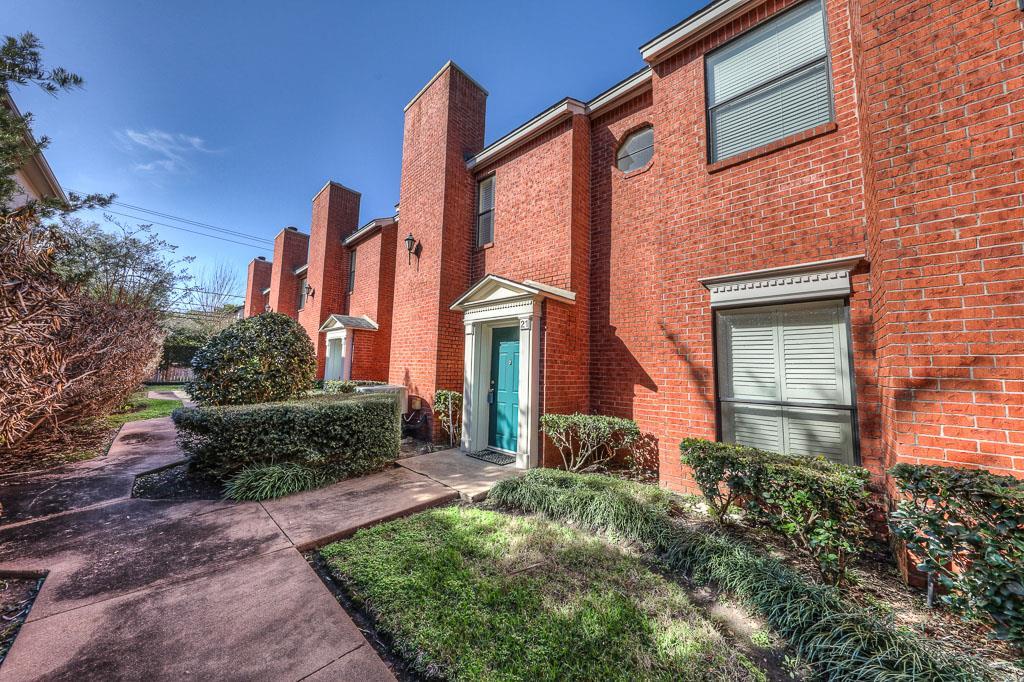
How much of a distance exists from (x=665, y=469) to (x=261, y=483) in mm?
5323

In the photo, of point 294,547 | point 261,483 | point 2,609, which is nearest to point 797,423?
point 294,547

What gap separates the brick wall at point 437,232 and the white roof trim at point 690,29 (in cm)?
471

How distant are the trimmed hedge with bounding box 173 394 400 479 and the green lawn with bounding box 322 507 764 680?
2079 mm

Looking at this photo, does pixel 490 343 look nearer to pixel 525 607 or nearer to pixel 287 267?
pixel 525 607

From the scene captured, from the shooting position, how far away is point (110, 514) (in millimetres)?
3855

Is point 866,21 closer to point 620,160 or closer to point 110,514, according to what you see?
point 620,160

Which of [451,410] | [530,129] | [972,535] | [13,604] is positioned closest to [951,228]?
[972,535]

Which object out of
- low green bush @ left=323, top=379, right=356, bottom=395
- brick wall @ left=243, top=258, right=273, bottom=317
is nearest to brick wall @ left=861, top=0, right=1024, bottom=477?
low green bush @ left=323, top=379, right=356, bottom=395

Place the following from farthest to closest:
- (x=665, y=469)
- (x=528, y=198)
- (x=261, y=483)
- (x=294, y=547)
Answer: (x=528, y=198) → (x=665, y=469) → (x=261, y=483) → (x=294, y=547)

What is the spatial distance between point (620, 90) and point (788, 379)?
18.3 feet

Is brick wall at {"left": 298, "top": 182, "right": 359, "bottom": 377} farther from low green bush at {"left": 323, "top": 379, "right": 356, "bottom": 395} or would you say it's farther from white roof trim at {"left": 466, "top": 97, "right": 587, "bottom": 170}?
white roof trim at {"left": 466, "top": 97, "right": 587, "bottom": 170}

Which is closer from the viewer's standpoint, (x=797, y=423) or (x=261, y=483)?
(x=797, y=423)

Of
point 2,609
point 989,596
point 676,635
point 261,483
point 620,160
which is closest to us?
point 989,596

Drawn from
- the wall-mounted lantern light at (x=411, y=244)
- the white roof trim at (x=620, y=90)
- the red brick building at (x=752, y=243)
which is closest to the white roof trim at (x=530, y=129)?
the red brick building at (x=752, y=243)
